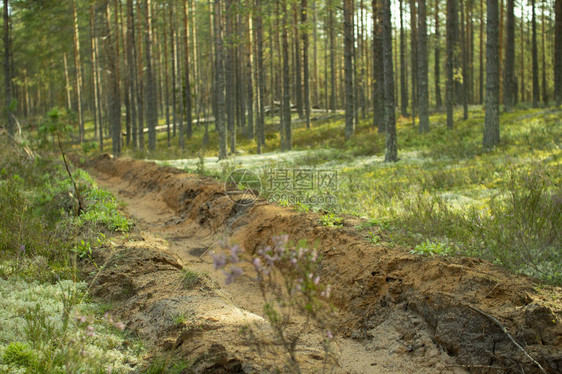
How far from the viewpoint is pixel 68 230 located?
661 centimetres

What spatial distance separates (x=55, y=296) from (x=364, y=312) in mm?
3280

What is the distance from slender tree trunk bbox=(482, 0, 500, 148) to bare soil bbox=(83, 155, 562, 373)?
10008 millimetres

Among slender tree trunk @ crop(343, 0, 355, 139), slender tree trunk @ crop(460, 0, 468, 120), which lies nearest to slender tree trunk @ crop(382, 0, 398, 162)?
slender tree trunk @ crop(343, 0, 355, 139)

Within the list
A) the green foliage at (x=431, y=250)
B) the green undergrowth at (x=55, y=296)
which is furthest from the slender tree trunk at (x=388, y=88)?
the green foliage at (x=431, y=250)

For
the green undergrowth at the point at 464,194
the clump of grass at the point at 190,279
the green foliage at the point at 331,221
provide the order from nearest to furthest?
the green undergrowth at the point at 464,194, the clump of grass at the point at 190,279, the green foliage at the point at 331,221

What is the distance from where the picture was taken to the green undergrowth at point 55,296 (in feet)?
10.5

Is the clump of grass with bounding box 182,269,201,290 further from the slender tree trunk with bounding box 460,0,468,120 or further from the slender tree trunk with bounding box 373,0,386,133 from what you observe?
the slender tree trunk with bounding box 460,0,468,120

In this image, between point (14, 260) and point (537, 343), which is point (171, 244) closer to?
point (14, 260)

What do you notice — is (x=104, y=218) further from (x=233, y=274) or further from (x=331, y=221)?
(x=233, y=274)

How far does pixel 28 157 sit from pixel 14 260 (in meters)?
9.14

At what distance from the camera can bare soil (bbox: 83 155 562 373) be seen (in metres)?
3.34

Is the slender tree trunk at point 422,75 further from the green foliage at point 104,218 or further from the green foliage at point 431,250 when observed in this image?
the green foliage at point 431,250

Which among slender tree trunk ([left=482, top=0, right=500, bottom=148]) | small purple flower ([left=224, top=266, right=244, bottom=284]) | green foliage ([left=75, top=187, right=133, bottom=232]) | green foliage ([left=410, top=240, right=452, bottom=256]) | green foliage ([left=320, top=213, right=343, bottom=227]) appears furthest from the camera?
slender tree trunk ([left=482, top=0, right=500, bottom=148])

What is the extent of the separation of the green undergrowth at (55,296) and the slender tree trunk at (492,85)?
39.9ft
